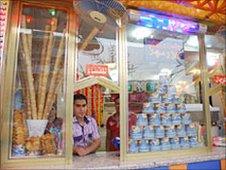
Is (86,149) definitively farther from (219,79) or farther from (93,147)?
(219,79)

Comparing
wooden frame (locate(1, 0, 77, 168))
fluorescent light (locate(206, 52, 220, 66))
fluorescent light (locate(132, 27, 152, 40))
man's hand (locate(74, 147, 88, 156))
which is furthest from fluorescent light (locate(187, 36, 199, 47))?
man's hand (locate(74, 147, 88, 156))

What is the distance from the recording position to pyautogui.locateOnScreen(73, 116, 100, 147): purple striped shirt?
2.70m

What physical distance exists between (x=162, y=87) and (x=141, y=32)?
0.66 m

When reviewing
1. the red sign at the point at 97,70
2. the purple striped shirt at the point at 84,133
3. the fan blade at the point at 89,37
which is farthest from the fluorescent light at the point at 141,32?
the purple striped shirt at the point at 84,133

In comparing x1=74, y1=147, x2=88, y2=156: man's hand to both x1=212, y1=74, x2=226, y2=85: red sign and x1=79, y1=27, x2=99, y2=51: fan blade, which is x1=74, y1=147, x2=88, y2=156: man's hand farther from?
x1=212, y1=74, x2=226, y2=85: red sign

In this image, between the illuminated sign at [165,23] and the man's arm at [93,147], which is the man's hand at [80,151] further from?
the illuminated sign at [165,23]

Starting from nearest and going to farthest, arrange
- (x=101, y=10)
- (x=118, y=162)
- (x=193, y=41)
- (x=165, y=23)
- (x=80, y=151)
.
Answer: (x=101, y=10) < (x=118, y=162) < (x=80, y=151) < (x=165, y=23) < (x=193, y=41)

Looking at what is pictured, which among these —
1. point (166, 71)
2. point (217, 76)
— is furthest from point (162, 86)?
point (217, 76)

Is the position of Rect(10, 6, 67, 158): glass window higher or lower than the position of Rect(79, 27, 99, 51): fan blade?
lower

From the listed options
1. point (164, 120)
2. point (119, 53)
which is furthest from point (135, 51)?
point (164, 120)

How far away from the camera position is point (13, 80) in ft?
6.79

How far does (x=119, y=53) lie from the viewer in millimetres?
2414

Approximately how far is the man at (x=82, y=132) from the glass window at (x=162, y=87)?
54 centimetres

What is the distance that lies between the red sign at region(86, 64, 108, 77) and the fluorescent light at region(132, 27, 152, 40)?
1.74 feet
